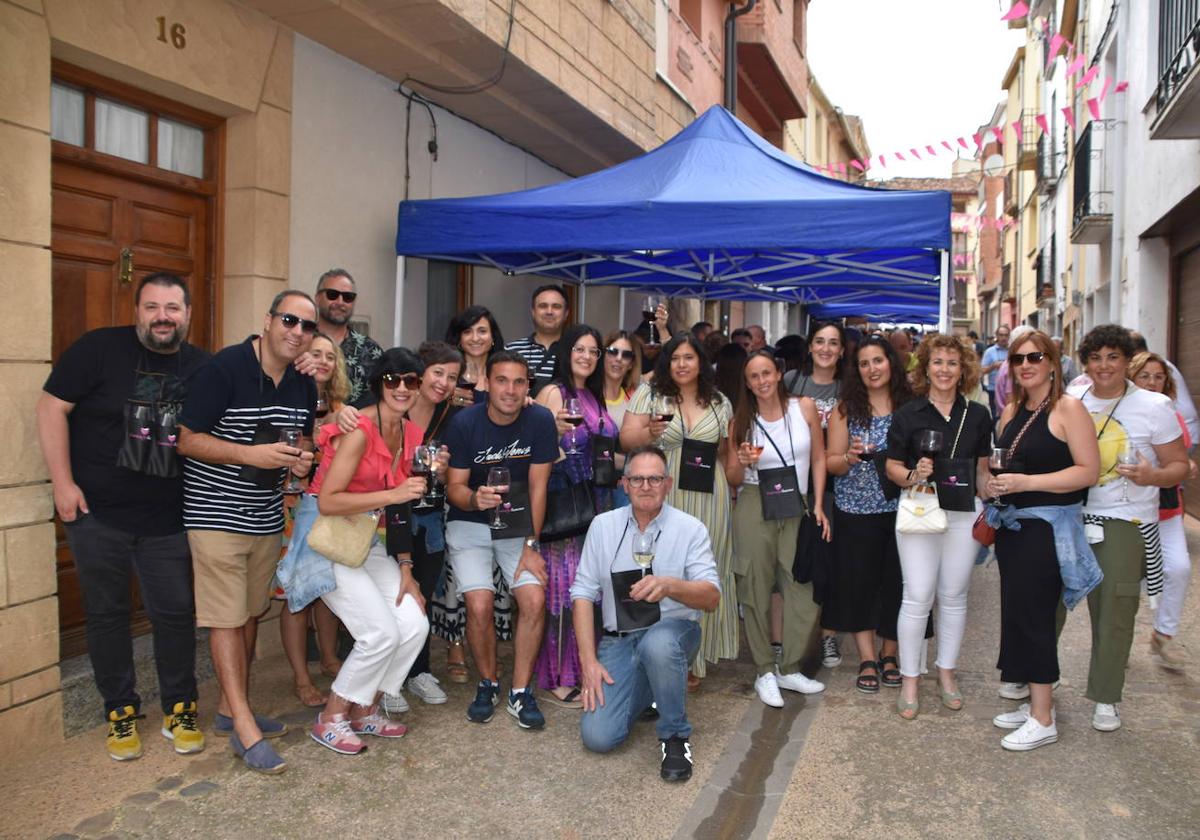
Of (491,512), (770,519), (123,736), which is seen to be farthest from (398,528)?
(770,519)

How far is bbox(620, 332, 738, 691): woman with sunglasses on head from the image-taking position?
15.8 feet

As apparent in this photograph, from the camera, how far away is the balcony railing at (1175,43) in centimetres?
758

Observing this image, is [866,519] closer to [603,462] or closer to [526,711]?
[603,462]

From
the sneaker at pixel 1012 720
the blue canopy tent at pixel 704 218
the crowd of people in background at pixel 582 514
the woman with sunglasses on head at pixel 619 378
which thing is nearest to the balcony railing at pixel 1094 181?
the blue canopy tent at pixel 704 218

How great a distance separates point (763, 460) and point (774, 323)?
16.3 metres

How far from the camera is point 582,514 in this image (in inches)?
185

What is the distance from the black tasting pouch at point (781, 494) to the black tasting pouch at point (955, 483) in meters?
0.69

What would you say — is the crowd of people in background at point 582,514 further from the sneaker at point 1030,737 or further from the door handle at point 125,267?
the door handle at point 125,267

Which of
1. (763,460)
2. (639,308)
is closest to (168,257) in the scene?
(763,460)

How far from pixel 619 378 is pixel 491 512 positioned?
128 centimetres

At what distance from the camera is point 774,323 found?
20.7 meters

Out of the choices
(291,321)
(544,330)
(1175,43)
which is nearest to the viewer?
(291,321)

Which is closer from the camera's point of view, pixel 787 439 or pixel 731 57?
pixel 787 439

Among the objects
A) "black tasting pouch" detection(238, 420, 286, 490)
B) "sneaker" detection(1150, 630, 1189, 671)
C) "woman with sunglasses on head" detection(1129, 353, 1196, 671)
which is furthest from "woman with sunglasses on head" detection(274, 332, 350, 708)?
"sneaker" detection(1150, 630, 1189, 671)
